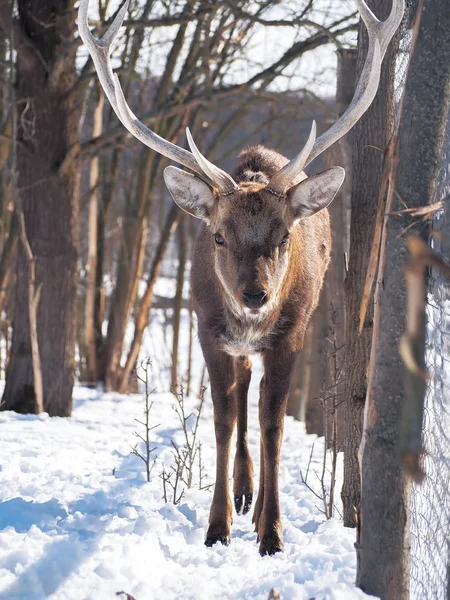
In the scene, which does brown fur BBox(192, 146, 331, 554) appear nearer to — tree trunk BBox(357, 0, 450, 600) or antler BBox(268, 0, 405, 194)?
antler BBox(268, 0, 405, 194)

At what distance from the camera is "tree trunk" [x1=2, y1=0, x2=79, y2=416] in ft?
23.5

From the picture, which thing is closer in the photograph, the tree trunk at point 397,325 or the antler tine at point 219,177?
the tree trunk at point 397,325

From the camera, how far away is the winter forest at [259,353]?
2.86 metres

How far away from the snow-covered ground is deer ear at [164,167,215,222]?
1.73m

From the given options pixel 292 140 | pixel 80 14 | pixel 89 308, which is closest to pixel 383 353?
pixel 80 14

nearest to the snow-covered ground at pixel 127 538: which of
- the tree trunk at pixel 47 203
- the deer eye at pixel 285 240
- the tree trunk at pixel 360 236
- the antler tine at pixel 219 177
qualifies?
the tree trunk at pixel 360 236

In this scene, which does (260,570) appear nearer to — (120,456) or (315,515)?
(315,515)

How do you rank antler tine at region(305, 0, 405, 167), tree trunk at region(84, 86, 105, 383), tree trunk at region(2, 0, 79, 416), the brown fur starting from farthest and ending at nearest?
tree trunk at region(84, 86, 105, 383), tree trunk at region(2, 0, 79, 416), the brown fur, antler tine at region(305, 0, 405, 167)

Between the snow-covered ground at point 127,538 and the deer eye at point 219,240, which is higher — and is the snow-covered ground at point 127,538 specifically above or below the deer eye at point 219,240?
below

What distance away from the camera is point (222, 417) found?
4.53m

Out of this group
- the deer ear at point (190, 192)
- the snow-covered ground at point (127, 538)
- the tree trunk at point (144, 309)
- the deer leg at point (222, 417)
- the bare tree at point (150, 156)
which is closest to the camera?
the snow-covered ground at point (127, 538)

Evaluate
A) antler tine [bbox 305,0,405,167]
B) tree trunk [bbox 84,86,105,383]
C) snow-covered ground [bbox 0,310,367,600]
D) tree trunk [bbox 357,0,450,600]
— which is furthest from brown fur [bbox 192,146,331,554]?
tree trunk [bbox 84,86,105,383]

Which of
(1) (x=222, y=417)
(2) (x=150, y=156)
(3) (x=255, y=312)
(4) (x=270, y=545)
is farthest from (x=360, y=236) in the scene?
(2) (x=150, y=156)

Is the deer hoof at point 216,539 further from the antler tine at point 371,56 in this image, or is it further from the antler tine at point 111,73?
the antler tine at point 371,56
